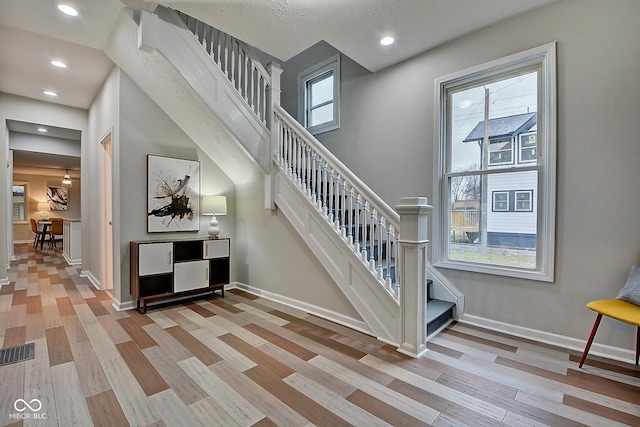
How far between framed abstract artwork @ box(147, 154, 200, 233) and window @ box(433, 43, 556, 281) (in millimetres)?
3159

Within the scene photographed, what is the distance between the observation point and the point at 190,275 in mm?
3750

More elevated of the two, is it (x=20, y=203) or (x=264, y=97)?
(x=264, y=97)

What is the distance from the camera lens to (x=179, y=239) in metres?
4.02

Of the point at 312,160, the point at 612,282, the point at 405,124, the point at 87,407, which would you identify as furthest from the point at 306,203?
the point at 612,282

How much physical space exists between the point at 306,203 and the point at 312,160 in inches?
19.4

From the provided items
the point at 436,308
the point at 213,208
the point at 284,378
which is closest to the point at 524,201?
the point at 436,308

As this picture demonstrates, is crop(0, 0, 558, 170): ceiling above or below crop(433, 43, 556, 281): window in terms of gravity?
above

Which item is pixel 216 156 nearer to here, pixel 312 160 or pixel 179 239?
pixel 179 239

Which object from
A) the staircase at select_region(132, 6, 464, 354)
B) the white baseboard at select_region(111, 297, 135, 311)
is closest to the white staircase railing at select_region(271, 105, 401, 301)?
the staircase at select_region(132, 6, 464, 354)

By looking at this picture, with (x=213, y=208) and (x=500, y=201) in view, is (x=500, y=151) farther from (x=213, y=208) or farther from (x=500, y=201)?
(x=213, y=208)

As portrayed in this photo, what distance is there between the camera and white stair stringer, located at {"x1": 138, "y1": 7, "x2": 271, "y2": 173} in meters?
2.85

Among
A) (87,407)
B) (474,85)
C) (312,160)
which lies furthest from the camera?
(312,160)

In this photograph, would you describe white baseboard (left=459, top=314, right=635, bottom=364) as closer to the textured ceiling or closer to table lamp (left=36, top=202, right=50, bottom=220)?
the textured ceiling

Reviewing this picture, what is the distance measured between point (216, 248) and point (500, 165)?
3.51 meters
